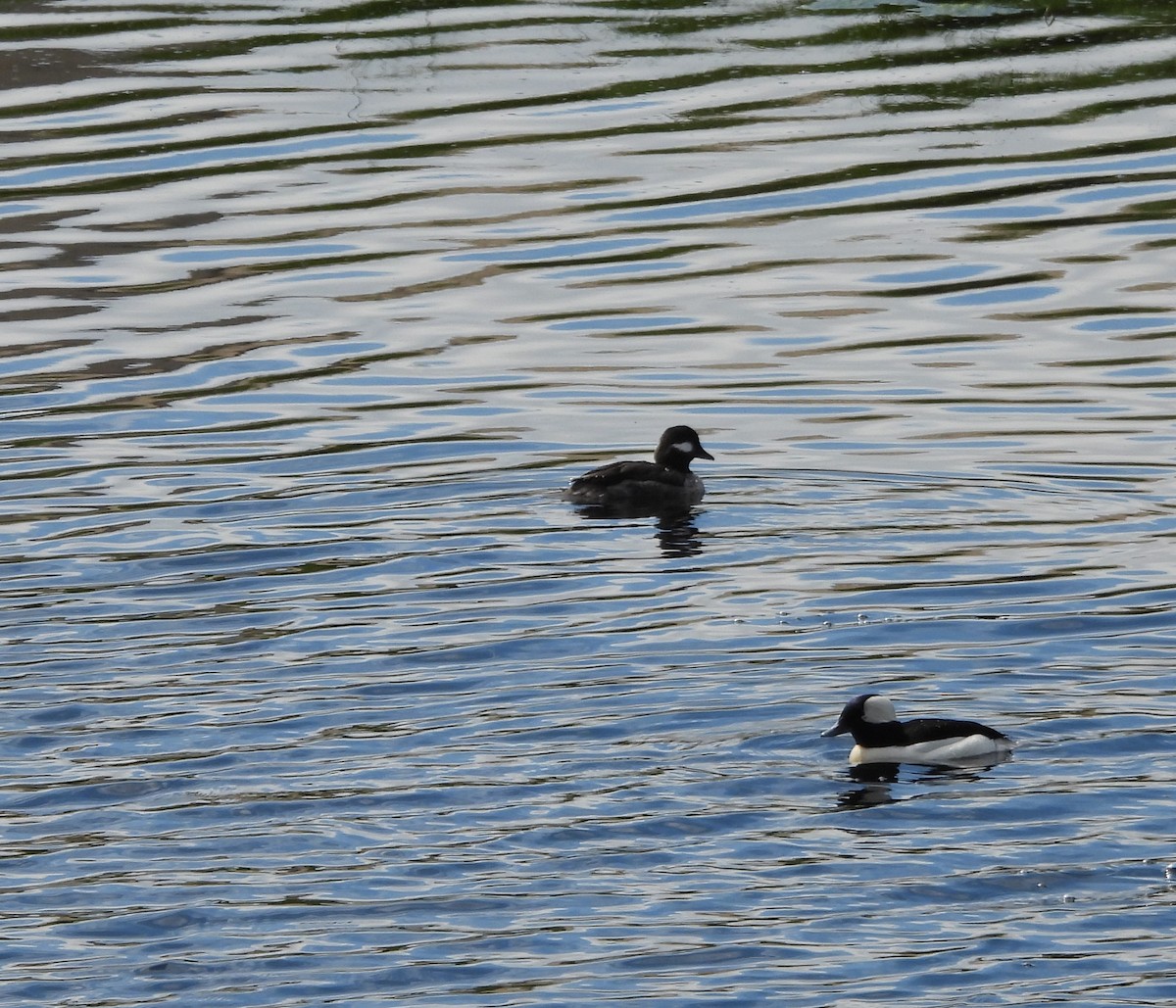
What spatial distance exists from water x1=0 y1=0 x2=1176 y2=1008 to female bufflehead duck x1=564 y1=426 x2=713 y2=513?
0.22 m

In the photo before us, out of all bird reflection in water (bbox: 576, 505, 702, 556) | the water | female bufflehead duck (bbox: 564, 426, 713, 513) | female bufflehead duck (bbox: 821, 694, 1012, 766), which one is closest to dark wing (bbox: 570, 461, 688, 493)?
female bufflehead duck (bbox: 564, 426, 713, 513)

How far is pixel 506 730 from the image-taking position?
1270 cm

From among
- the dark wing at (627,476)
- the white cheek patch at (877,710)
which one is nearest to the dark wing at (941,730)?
the white cheek patch at (877,710)

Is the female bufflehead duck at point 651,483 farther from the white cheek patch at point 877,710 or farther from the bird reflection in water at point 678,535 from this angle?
the white cheek patch at point 877,710

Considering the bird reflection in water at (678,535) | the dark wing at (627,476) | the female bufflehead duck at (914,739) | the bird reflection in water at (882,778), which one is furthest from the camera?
the dark wing at (627,476)

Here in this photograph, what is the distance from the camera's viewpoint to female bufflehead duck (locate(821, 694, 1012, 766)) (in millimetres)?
12367

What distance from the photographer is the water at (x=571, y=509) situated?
A: 34.7 ft

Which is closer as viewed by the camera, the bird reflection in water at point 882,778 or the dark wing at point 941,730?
the bird reflection in water at point 882,778

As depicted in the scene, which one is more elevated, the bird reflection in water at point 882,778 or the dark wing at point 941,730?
the dark wing at point 941,730

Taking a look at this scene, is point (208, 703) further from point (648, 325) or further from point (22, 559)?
point (648, 325)

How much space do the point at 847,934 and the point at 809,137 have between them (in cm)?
1656

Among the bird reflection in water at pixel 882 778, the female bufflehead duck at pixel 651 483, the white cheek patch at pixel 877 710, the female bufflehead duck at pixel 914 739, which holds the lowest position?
the bird reflection in water at pixel 882 778

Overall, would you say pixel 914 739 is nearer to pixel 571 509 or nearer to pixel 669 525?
pixel 669 525

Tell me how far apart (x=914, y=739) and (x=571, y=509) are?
5060 mm
